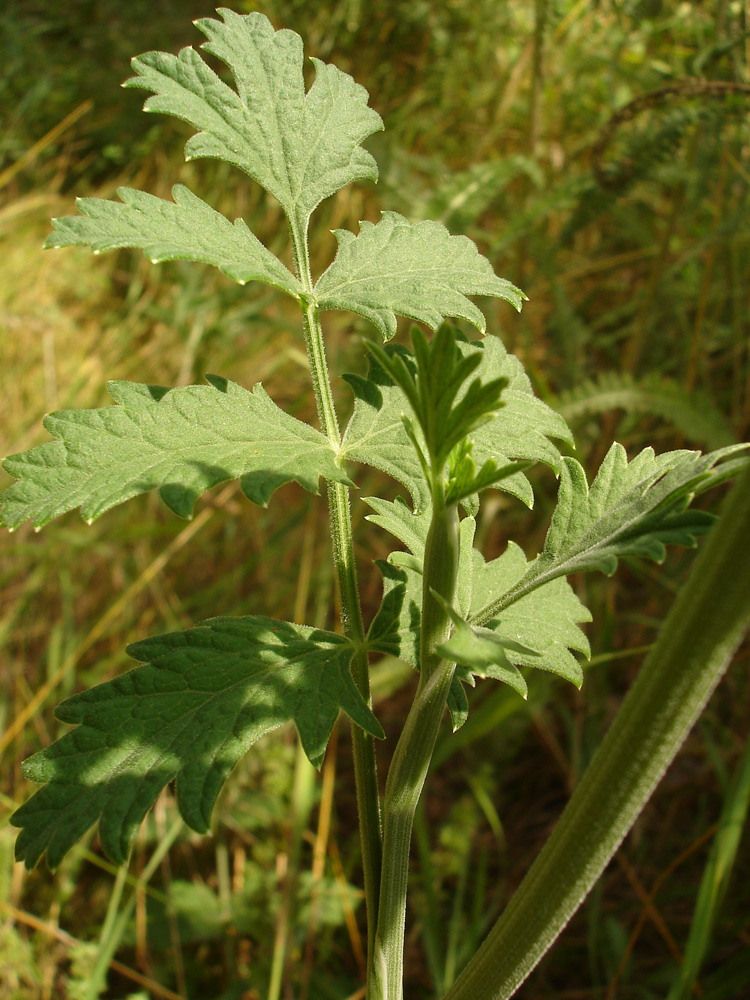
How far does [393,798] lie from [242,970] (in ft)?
6.59

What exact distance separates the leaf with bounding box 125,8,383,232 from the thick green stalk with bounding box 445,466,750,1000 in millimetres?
832

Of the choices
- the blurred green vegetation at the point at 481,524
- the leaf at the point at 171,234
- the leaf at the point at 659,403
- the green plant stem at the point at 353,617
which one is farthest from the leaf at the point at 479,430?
the leaf at the point at 659,403

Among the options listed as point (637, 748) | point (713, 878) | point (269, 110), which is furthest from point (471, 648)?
point (713, 878)

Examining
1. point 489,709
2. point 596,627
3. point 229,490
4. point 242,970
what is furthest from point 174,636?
point 229,490

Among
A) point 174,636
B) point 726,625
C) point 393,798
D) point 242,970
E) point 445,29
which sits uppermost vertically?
point 445,29

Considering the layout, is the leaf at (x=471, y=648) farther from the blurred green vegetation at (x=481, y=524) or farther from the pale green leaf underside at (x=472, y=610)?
the blurred green vegetation at (x=481, y=524)

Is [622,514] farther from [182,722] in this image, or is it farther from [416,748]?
[182,722]

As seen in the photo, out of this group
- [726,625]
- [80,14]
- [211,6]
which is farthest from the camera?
[80,14]

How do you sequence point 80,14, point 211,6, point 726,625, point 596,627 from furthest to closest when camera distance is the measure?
point 80,14 → point 211,6 → point 596,627 → point 726,625

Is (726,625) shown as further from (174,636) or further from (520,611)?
(174,636)

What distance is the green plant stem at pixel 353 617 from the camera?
96 cm

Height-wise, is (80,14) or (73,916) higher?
(80,14)

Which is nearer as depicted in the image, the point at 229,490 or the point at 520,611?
the point at 520,611

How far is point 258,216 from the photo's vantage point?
4.64 metres
